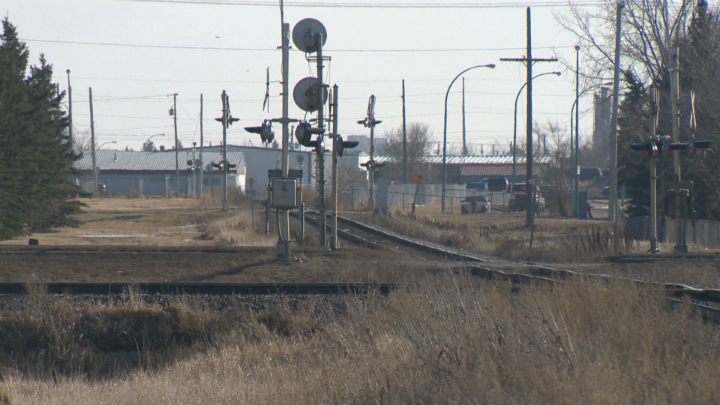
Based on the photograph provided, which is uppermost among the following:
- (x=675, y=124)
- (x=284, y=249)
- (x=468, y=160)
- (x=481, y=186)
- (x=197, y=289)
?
(x=468, y=160)

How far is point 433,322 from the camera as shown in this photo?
22.5 feet

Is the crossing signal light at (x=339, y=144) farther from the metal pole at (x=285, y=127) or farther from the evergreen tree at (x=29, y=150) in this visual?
the evergreen tree at (x=29, y=150)

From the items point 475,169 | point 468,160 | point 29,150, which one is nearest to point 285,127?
point 29,150

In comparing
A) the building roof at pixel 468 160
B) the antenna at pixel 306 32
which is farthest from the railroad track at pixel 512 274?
the building roof at pixel 468 160

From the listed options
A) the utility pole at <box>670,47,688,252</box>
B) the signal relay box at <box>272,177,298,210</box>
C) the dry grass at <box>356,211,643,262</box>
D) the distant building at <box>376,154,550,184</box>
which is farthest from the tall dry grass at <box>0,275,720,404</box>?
the distant building at <box>376,154,550,184</box>

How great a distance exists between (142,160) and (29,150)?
7922cm

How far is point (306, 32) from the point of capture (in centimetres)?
1777

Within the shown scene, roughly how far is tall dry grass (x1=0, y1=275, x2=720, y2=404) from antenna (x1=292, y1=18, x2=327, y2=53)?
401 inches

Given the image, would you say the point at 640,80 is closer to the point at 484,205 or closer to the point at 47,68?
the point at 484,205

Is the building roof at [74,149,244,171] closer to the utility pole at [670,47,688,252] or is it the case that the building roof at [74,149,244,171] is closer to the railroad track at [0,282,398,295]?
the utility pole at [670,47,688,252]

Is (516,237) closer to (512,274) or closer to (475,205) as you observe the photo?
(475,205)

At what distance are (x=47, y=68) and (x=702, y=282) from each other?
1352 inches

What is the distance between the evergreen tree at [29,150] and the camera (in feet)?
96.8

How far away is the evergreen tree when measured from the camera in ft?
96.8
